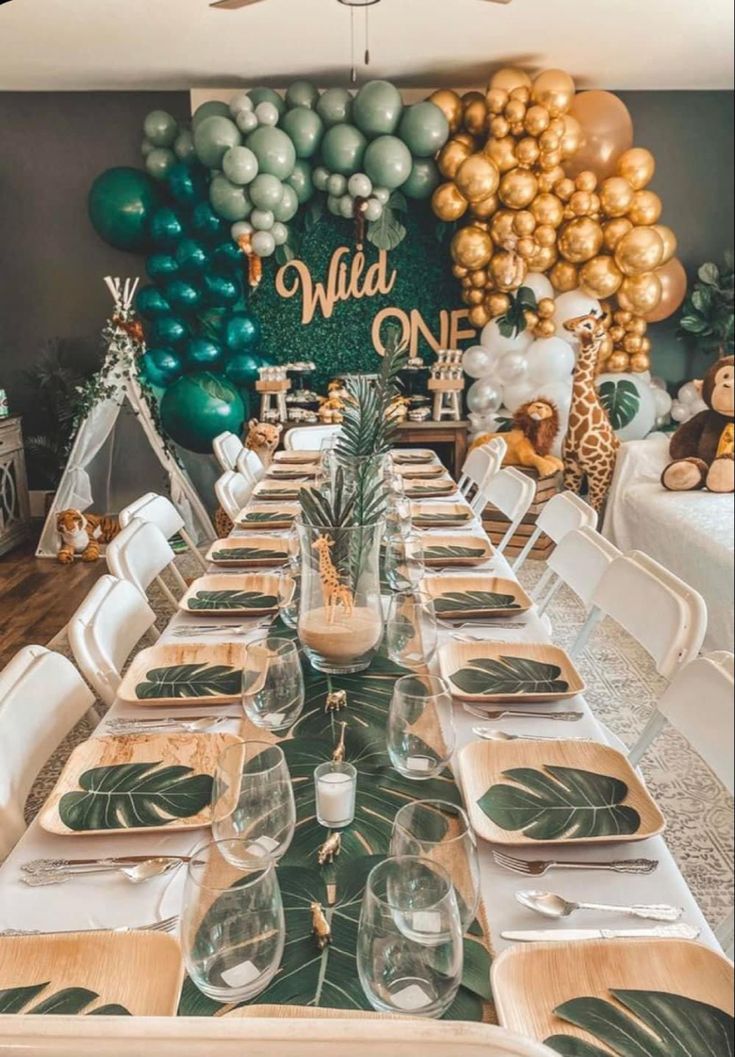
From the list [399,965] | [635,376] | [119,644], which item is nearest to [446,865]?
[399,965]

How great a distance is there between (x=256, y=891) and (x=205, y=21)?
11.1 ft

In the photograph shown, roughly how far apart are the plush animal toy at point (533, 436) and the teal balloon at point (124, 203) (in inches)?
82.4

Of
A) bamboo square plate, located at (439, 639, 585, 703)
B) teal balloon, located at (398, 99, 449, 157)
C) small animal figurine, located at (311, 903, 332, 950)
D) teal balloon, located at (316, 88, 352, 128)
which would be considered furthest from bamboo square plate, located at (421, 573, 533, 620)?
teal balloon, located at (316, 88, 352, 128)

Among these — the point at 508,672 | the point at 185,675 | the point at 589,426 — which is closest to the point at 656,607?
the point at 508,672

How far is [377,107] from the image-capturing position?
3.60m

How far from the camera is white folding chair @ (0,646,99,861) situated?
934mm

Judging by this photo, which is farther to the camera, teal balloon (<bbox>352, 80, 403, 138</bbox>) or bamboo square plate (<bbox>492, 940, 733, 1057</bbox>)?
teal balloon (<bbox>352, 80, 403, 138</bbox>)

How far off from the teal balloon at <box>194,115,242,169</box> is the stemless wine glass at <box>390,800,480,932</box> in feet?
11.9

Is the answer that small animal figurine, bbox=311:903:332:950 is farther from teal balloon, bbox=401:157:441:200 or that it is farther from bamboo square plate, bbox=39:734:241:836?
teal balloon, bbox=401:157:441:200

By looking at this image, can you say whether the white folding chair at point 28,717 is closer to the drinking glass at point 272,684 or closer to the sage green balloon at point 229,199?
the drinking glass at point 272,684

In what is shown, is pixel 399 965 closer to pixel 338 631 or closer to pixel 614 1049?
pixel 614 1049

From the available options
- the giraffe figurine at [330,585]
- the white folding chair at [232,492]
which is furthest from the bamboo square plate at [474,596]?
the white folding chair at [232,492]

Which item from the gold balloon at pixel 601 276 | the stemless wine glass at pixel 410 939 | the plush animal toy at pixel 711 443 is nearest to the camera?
the stemless wine glass at pixel 410 939

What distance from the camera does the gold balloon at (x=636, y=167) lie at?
A: 12.0 feet
